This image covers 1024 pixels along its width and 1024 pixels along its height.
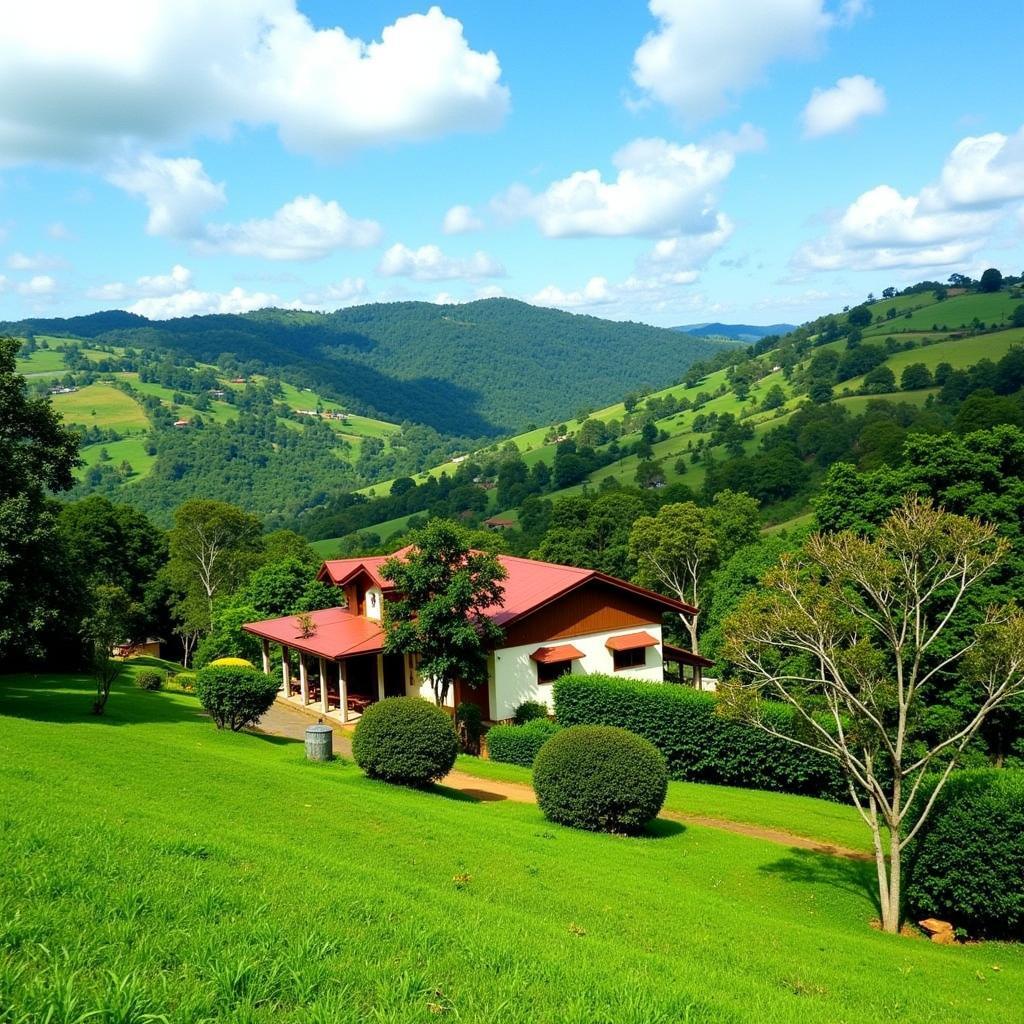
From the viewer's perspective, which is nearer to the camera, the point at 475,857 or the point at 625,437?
the point at 475,857

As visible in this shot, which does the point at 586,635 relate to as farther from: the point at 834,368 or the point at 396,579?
the point at 834,368

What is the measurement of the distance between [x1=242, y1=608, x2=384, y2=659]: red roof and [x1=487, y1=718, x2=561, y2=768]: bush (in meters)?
5.74

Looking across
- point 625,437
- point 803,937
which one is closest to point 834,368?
point 625,437

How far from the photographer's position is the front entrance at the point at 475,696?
2841cm

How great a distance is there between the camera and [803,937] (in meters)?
10.4

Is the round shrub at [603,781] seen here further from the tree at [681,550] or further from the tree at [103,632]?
the tree at [681,550]

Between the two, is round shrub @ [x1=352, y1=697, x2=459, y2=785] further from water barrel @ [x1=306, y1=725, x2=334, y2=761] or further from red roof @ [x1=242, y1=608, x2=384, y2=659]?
red roof @ [x1=242, y1=608, x2=384, y2=659]

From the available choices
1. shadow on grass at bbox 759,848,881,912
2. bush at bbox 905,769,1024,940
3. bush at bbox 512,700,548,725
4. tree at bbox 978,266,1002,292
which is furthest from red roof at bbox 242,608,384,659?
tree at bbox 978,266,1002,292

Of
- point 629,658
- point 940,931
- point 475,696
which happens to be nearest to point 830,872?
point 940,931

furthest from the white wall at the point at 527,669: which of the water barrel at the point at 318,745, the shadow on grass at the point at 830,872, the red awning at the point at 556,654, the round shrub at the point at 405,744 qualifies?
the shadow on grass at the point at 830,872

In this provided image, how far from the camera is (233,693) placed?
24469 mm

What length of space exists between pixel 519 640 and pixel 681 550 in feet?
74.2

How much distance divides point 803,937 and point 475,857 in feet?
14.1

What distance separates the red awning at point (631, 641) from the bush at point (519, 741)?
19.6ft
